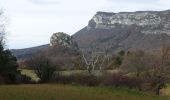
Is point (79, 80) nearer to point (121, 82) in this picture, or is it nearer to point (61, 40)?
point (121, 82)

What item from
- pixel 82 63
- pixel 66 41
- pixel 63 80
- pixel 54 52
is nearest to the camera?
pixel 63 80

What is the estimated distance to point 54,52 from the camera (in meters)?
126

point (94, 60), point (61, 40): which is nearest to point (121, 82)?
point (94, 60)

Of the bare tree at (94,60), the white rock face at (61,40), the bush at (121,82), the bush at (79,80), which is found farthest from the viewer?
the white rock face at (61,40)

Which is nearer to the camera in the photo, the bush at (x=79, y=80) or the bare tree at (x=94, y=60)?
the bush at (x=79, y=80)

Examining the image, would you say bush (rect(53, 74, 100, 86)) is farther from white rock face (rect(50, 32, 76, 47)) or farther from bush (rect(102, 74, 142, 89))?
white rock face (rect(50, 32, 76, 47))

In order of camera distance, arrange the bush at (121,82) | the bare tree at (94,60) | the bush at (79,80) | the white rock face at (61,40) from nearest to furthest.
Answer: the bush at (121,82) → the bush at (79,80) → the bare tree at (94,60) → the white rock face at (61,40)

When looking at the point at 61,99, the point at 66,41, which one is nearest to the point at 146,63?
the point at 61,99

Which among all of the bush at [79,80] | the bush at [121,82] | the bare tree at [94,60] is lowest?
the bare tree at [94,60]

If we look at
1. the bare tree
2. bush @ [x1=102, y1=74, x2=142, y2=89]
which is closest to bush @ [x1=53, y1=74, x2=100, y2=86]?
bush @ [x1=102, y1=74, x2=142, y2=89]

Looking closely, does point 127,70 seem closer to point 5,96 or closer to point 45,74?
point 45,74

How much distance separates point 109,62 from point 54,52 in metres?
34.3

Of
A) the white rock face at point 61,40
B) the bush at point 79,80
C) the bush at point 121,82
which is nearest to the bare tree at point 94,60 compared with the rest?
the bush at point 121,82

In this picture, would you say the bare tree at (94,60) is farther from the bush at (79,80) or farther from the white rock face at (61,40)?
the white rock face at (61,40)
